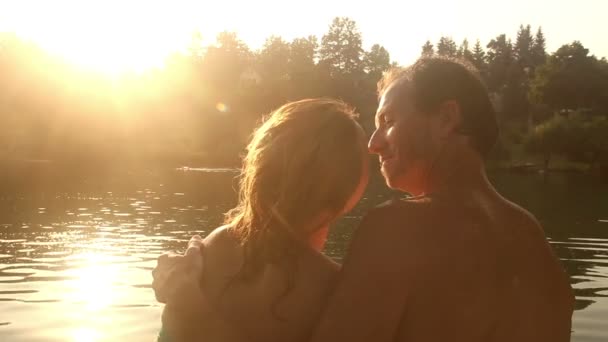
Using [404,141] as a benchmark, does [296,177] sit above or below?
below

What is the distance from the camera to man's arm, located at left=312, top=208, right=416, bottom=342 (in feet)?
8.04

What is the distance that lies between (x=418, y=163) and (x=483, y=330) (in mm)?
625

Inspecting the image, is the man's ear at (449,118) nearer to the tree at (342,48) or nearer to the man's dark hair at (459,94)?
the man's dark hair at (459,94)

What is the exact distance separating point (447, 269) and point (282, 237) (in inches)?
32.9

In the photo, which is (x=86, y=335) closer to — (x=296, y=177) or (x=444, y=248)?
(x=296, y=177)

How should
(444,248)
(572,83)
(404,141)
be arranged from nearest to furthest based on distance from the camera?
(444,248), (404,141), (572,83)

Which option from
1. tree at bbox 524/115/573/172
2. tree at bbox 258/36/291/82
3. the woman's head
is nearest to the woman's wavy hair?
the woman's head

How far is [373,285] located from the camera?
2.48m

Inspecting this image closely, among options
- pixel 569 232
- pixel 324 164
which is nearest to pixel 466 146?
pixel 324 164

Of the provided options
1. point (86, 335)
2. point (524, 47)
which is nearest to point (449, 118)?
point (86, 335)

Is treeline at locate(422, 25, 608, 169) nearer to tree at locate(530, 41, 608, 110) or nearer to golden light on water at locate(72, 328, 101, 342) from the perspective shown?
tree at locate(530, 41, 608, 110)

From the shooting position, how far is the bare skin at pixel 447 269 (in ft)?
8.07

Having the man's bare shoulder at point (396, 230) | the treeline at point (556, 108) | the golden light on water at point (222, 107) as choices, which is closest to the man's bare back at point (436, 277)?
the man's bare shoulder at point (396, 230)

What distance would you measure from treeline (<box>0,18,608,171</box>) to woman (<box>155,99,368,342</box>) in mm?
77175
